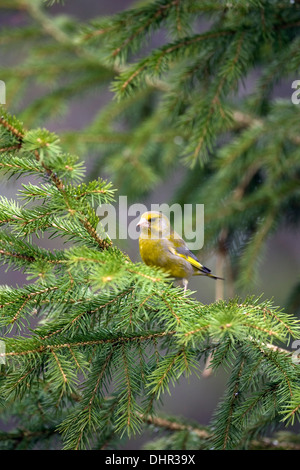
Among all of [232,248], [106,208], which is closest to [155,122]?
[106,208]

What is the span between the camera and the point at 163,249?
7.71ft

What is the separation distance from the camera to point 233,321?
4.23ft

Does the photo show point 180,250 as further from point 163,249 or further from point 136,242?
point 136,242

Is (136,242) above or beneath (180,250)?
above

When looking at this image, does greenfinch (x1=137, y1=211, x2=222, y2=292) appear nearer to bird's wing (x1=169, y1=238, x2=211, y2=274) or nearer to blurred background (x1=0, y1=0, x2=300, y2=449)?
bird's wing (x1=169, y1=238, x2=211, y2=274)

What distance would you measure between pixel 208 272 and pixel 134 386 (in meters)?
1.28

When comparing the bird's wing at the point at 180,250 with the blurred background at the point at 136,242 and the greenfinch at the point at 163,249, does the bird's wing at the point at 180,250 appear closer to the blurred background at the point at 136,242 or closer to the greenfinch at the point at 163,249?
the greenfinch at the point at 163,249

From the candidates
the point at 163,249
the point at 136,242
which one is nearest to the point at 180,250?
the point at 163,249

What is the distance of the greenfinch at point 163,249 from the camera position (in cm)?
234

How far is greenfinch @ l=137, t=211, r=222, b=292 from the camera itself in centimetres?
234

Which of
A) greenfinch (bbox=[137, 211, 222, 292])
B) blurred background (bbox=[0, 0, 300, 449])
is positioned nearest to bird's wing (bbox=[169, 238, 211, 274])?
greenfinch (bbox=[137, 211, 222, 292])

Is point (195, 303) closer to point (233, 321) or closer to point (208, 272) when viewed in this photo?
point (233, 321)

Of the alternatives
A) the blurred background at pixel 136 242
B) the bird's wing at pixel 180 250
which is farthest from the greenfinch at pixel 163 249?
the blurred background at pixel 136 242

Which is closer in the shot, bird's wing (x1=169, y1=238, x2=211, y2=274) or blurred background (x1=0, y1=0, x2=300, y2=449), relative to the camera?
bird's wing (x1=169, y1=238, x2=211, y2=274)
